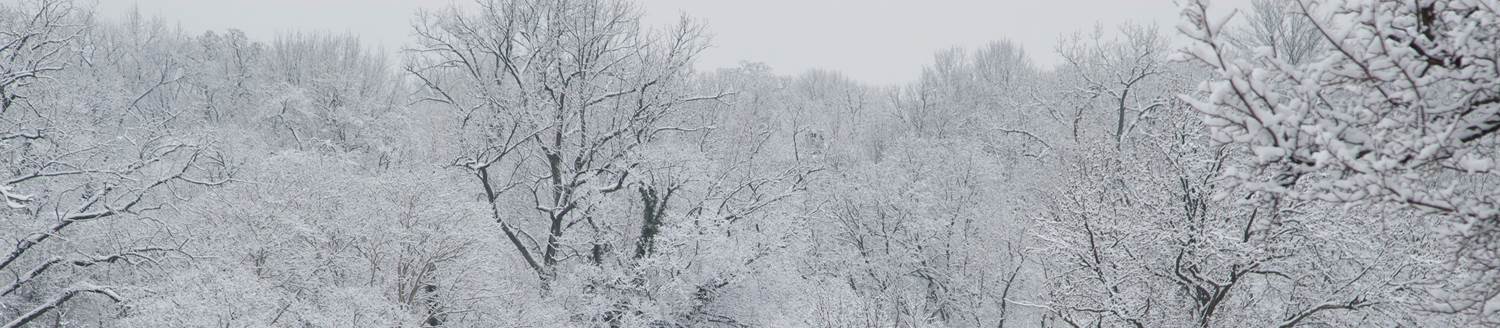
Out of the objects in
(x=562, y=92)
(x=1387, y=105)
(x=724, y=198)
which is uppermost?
(x=562, y=92)

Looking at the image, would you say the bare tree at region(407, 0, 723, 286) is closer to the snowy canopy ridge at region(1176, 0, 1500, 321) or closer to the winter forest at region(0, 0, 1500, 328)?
the winter forest at region(0, 0, 1500, 328)

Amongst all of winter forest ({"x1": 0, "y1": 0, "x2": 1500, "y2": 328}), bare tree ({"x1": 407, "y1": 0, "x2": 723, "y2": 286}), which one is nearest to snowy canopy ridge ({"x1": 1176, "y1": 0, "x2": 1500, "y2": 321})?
winter forest ({"x1": 0, "y1": 0, "x2": 1500, "y2": 328})

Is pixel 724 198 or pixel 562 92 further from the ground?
pixel 562 92

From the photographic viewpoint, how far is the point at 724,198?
64.6 ft

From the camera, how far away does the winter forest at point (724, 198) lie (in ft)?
13.4

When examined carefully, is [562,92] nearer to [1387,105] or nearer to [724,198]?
[724,198]

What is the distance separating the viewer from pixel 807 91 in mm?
66688

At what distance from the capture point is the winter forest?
4074 mm

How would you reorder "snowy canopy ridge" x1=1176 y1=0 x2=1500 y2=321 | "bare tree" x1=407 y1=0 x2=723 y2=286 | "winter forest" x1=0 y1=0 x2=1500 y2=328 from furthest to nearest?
"bare tree" x1=407 y1=0 x2=723 y2=286 → "winter forest" x1=0 y1=0 x2=1500 y2=328 → "snowy canopy ridge" x1=1176 y1=0 x2=1500 y2=321

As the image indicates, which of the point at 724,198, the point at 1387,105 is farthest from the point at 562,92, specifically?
the point at 1387,105

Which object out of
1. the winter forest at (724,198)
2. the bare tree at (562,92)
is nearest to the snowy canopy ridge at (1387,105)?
the winter forest at (724,198)

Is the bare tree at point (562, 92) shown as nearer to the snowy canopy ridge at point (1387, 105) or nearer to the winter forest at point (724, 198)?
the winter forest at point (724, 198)

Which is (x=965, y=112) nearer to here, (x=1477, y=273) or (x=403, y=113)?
(x=403, y=113)

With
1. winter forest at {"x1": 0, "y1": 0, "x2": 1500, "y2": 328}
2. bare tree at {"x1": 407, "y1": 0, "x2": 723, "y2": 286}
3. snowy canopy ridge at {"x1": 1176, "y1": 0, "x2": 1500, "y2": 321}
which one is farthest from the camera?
bare tree at {"x1": 407, "y1": 0, "x2": 723, "y2": 286}
